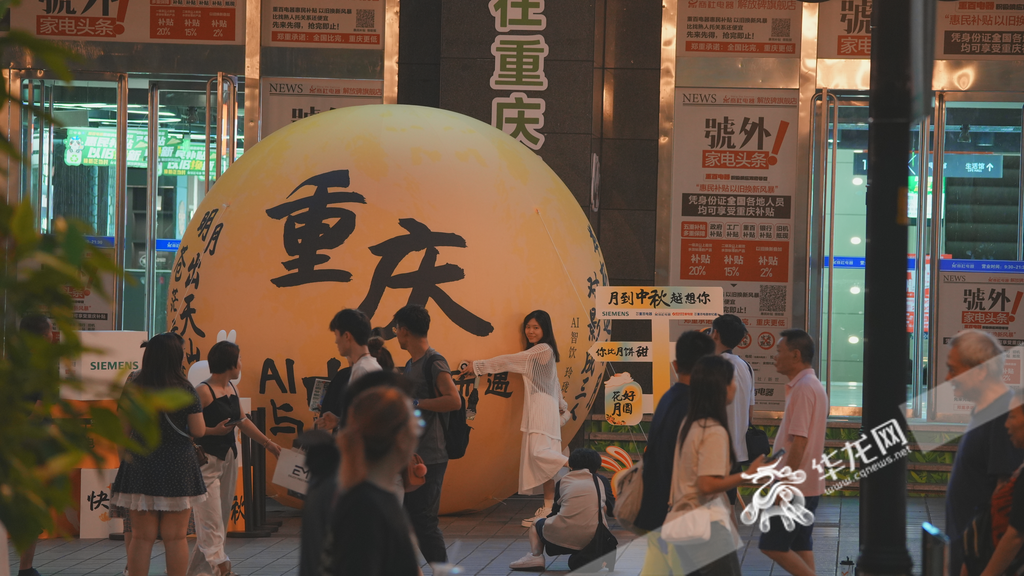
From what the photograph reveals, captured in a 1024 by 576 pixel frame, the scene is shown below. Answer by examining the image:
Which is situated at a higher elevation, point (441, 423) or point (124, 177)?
point (124, 177)

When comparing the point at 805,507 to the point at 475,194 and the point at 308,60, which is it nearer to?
the point at 475,194

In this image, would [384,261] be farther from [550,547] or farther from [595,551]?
[595,551]

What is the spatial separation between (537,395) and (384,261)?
150cm

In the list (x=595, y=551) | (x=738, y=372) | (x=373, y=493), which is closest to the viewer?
(x=373, y=493)

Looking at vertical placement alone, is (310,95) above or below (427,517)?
above

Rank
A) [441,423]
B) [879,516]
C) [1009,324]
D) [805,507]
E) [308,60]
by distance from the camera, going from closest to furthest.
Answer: [879,516]
[805,507]
[441,423]
[1009,324]
[308,60]

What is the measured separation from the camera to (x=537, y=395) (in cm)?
741

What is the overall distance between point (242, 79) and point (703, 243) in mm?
5424

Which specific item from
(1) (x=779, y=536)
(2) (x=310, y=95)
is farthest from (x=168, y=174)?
(1) (x=779, y=536)

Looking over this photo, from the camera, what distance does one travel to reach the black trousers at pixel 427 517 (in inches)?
219

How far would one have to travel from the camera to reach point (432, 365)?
5625 millimetres

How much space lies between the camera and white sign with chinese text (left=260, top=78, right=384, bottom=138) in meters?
11.1

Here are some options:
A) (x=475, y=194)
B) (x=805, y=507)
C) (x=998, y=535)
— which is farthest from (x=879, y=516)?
(x=475, y=194)

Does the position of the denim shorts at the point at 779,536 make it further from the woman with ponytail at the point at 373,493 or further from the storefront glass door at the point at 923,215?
the storefront glass door at the point at 923,215
